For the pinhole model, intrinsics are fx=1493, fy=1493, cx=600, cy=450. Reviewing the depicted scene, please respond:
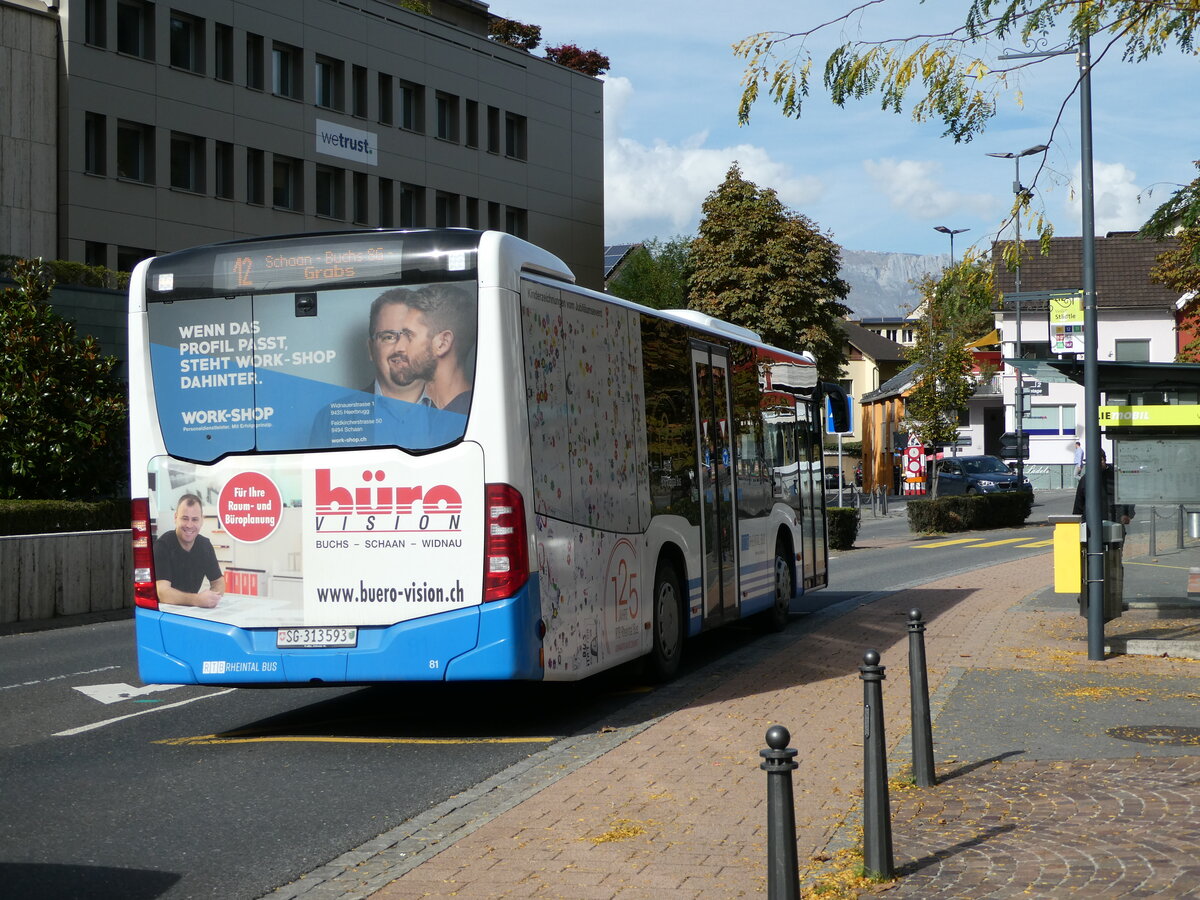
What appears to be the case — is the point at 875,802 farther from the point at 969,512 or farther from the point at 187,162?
the point at 187,162

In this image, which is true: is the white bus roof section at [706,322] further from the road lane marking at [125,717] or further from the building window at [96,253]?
→ the building window at [96,253]

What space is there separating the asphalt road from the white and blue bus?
0.57 meters

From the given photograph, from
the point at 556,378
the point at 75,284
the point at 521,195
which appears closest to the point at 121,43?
the point at 75,284

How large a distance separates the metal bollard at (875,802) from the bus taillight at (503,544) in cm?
331

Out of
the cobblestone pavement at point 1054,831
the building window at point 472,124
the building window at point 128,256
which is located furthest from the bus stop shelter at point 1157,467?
the building window at point 472,124

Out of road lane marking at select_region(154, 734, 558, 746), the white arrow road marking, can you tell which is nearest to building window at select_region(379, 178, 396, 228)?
the white arrow road marking

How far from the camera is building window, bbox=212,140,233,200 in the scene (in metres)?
41.2

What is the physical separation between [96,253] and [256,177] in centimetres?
634

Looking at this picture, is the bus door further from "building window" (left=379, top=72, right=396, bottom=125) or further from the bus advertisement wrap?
"building window" (left=379, top=72, right=396, bottom=125)

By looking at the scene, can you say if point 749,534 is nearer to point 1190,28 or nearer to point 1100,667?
point 1100,667

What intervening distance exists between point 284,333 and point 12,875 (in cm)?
403

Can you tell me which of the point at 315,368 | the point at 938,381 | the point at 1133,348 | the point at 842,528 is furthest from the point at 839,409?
the point at 1133,348

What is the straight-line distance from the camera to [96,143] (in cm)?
3762

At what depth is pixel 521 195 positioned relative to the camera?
51.5 m
